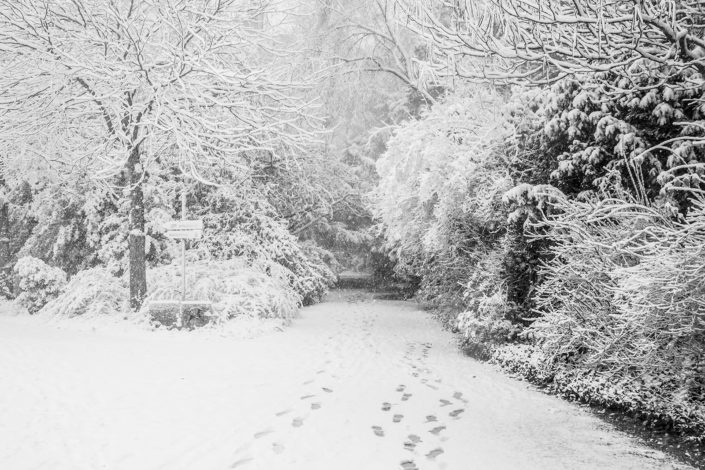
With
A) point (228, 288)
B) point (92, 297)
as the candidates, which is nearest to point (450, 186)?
point (228, 288)

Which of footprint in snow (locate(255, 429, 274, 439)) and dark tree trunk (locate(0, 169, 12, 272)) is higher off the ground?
dark tree trunk (locate(0, 169, 12, 272))

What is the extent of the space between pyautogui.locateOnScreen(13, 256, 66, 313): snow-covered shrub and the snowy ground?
14.8 feet

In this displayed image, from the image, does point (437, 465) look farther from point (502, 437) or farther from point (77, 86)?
point (77, 86)

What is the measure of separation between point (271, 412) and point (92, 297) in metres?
8.55

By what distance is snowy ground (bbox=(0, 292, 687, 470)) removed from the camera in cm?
447

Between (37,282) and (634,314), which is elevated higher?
(634,314)

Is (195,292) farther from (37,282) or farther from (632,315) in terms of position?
(632,315)

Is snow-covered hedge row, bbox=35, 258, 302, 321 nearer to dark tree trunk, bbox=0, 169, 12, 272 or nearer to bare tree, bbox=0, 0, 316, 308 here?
bare tree, bbox=0, 0, 316, 308

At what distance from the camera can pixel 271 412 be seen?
5.76m

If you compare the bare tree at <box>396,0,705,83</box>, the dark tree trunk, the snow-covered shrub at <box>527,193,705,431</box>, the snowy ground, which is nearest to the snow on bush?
the snowy ground

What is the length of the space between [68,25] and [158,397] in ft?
27.3

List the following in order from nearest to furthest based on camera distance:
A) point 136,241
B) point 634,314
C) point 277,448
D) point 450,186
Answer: point 277,448, point 634,314, point 450,186, point 136,241

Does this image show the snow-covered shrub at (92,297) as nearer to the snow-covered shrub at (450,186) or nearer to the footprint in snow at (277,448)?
the snow-covered shrub at (450,186)

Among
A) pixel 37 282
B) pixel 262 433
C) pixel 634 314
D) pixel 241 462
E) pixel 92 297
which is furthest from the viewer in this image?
pixel 37 282
